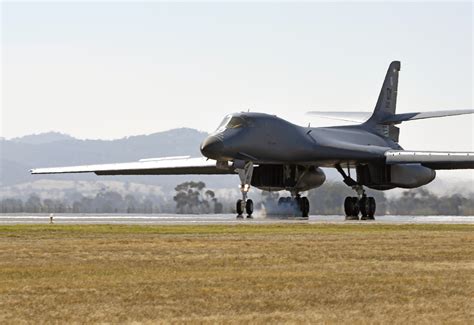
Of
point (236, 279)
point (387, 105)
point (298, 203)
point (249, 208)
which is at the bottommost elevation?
point (236, 279)

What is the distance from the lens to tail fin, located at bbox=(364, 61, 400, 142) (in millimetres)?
66875

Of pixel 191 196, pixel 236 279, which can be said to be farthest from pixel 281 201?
pixel 191 196

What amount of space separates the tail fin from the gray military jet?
4.35ft

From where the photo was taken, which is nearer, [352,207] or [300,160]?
[300,160]

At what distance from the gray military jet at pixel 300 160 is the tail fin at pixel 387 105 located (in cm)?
133

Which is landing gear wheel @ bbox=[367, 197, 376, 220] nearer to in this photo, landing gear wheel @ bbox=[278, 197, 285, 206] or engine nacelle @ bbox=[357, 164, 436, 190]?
engine nacelle @ bbox=[357, 164, 436, 190]

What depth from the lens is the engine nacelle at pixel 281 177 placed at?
58344mm

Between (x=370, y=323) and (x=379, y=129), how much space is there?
5354 cm

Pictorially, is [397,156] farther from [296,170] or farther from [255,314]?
[255,314]

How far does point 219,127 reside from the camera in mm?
52906

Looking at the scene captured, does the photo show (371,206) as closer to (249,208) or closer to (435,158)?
(435,158)

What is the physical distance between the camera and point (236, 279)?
18547 mm

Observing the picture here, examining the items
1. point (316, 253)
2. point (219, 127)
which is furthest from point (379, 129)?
point (316, 253)

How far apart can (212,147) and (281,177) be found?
816cm
